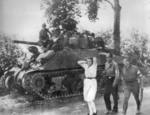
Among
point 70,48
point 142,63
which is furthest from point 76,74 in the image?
point 142,63

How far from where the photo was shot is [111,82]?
3.86m

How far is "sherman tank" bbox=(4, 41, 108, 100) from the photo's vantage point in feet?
12.3

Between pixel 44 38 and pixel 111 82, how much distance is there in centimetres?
89

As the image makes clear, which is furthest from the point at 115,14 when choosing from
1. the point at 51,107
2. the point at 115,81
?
the point at 51,107

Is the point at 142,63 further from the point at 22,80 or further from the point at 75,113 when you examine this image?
the point at 22,80

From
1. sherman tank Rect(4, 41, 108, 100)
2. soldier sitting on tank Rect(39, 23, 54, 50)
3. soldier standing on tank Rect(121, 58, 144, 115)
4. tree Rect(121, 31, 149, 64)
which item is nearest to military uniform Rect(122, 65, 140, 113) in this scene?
soldier standing on tank Rect(121, 58, 144, 115)

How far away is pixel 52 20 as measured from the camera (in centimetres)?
368

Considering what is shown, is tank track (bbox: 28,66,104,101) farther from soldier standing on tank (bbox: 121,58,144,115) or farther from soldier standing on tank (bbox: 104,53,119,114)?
soldier standing on tank (bbox: 121,58,144,115)

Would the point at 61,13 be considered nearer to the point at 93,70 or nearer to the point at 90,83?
the point at 93,70

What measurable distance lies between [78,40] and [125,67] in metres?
0.62

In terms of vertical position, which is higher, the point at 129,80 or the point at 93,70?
the point at 93,70

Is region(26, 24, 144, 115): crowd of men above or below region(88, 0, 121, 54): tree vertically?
below

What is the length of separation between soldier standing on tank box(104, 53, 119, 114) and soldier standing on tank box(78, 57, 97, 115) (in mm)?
169

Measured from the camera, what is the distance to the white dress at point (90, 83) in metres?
3.69
